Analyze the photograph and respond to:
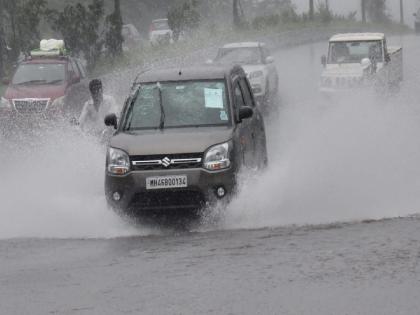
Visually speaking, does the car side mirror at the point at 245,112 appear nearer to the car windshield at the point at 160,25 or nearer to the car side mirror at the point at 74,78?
the car side mirror at the point at 74,78

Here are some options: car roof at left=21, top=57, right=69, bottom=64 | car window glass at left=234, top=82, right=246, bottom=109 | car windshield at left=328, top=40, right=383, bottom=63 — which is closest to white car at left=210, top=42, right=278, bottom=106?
car windshield at left=328, top=40, right=383, bottom=63

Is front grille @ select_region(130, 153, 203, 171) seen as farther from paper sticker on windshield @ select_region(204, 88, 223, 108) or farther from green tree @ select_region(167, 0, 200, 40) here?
green tree @ select_region(167, 0, 200, 40)

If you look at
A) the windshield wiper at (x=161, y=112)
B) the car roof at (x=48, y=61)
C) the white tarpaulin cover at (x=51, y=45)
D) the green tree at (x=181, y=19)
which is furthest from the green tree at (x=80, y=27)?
the windshield wiper at (x=161, y=112)

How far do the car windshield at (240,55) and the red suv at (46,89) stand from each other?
3.98 m

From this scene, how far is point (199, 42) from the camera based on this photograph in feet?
143

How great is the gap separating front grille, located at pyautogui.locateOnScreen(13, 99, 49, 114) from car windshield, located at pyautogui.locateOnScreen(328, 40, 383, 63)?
7.71 meters

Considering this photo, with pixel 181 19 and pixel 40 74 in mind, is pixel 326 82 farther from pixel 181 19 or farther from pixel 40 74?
pixel 181 19

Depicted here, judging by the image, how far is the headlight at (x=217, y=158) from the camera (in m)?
10.4

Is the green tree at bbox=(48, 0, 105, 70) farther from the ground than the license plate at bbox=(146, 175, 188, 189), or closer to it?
closer to it

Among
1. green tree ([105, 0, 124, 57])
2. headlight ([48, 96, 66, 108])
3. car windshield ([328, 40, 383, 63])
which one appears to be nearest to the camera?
headlight ([48, 96, 66, 108])

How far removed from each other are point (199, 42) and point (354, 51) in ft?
62.6

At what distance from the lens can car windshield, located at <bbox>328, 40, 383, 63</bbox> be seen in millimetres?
24859

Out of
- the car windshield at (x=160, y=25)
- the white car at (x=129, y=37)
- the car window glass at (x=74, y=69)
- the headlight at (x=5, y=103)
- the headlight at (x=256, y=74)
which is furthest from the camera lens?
the car windshield at (x=160, y=25)

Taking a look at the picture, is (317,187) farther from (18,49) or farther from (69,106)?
(18,49)
